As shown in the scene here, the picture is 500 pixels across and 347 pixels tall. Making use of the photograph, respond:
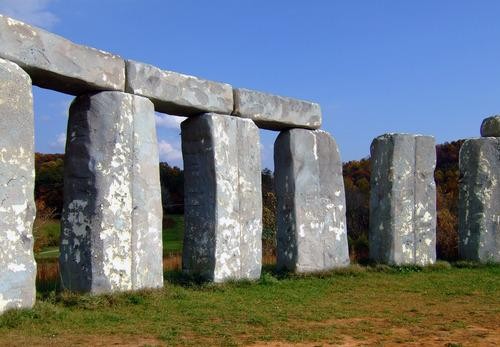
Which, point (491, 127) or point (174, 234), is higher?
point (491, 127)

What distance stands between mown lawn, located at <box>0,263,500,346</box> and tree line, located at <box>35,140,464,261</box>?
4.00 meters

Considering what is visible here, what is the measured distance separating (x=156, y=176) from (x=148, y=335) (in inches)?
118

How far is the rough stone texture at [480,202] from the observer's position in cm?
1301

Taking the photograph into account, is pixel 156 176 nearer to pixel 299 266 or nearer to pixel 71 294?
pixel 71 294

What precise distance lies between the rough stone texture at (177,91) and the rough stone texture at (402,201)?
3.71m

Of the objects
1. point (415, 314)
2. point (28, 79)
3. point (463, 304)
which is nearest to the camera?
point (28, 79)

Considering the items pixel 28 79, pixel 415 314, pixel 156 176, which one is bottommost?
pixel 415 314

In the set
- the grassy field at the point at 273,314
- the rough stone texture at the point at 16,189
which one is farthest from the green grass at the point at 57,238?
the rough stone texture at the point at 16,189

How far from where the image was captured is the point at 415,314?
793 cm

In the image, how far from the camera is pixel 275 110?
10945mm

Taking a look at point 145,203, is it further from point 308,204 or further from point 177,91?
point 308,204

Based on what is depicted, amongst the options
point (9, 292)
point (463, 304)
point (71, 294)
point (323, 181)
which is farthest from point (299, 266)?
point (9, 292)

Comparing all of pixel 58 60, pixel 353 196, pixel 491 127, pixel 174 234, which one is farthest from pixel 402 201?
pixel 174 234

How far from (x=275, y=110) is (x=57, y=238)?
10.0 m
